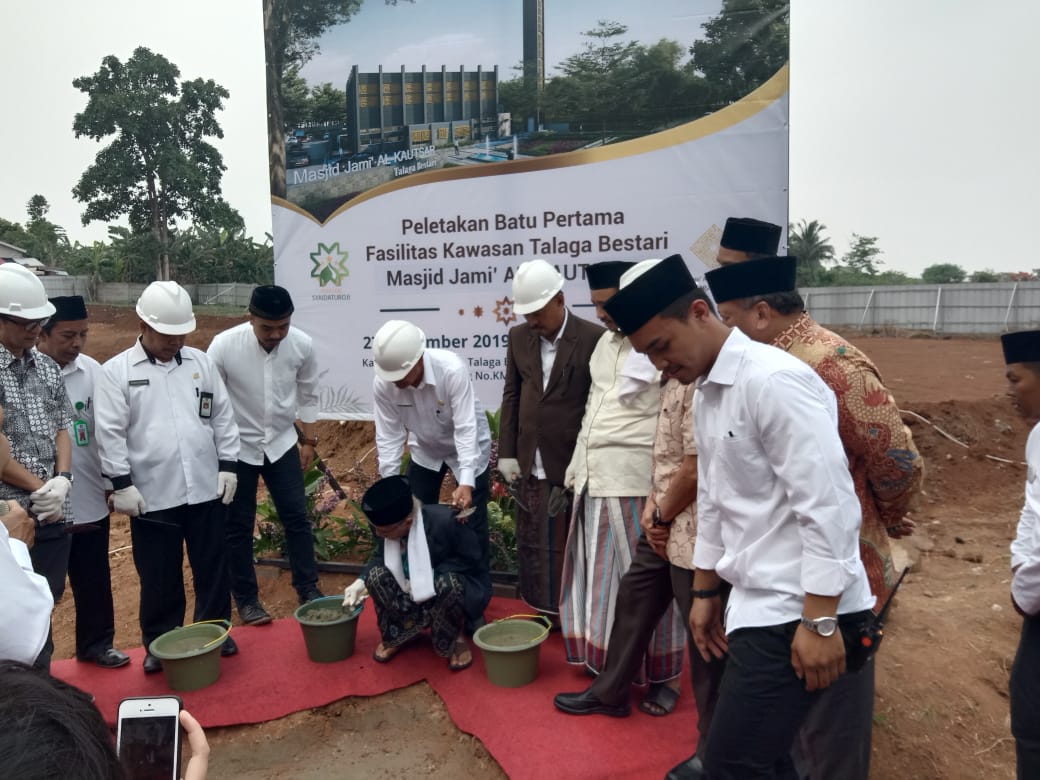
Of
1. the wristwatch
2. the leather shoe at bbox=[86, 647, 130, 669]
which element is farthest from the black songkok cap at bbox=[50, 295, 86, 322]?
the wristwatch

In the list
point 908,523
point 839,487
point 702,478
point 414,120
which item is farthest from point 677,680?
point 414,120

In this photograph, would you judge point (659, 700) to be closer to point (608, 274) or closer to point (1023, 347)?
point (608, 274)

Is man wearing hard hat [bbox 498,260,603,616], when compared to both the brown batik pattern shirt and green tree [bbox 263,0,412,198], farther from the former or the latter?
green tree [bbox 263,0,412,198]

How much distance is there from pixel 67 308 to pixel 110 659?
1.70 meters

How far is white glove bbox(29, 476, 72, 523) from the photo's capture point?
10.2ft

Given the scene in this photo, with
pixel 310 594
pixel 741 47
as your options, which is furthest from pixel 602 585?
pixel 741 47

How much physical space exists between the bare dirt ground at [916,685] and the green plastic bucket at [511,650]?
0.30m

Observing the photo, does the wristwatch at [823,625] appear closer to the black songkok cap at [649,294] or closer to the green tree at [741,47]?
the black songkok cap at [649,294]

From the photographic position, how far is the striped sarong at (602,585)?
3.22 m

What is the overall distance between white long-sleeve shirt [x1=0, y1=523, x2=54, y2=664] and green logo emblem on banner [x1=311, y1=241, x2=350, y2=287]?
3.83 meters

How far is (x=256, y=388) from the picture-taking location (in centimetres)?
432

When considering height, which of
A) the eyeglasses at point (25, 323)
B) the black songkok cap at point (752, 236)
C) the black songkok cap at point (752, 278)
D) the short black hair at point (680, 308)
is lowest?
the eyeglasses at point (25, 323)

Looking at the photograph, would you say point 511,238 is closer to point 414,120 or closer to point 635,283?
point 414,120

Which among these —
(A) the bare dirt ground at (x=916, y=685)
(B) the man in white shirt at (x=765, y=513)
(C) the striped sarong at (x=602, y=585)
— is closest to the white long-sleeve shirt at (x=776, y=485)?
(B) the man in white shirt at (x=765, y=513)
